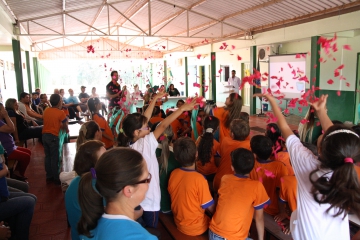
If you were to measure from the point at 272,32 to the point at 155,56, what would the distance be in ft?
38.8

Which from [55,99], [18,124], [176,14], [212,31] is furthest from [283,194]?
[212,31]

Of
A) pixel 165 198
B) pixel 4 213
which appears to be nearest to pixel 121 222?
pixel 165 198

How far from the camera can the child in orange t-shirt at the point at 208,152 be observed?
313 cm

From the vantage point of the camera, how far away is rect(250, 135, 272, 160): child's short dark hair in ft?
8.27

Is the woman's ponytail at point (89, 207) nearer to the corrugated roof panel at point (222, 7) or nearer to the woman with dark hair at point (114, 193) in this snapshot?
the woman with dark hair at point (114, 193)

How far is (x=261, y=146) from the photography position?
8.30 ft

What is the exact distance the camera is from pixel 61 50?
1947cm

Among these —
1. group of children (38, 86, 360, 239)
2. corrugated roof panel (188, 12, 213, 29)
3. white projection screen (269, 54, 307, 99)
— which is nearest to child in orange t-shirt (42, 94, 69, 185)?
group of children (38, 86, 360, 239)

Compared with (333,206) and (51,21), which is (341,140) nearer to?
(333,206)

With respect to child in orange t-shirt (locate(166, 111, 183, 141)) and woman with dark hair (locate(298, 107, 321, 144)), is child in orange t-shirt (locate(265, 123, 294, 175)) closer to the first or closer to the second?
woman with dark hair (locate(298, 107, 321, 144))

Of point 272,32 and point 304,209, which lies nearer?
point 304,209

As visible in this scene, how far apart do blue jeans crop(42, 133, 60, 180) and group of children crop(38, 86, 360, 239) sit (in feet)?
6.82

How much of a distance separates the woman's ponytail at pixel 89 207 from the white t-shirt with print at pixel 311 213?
102 cm

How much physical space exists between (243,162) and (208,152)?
40.7 inches
